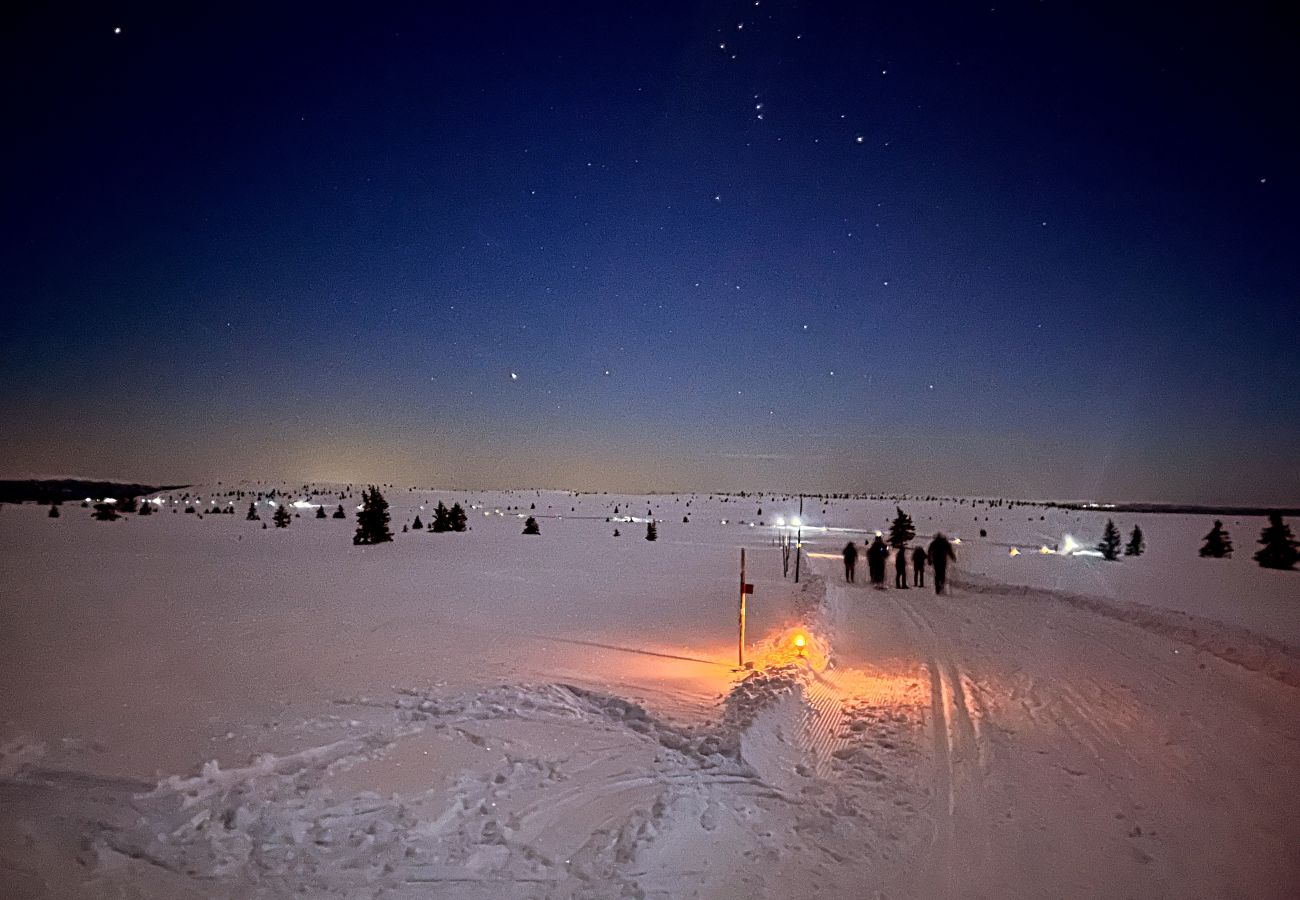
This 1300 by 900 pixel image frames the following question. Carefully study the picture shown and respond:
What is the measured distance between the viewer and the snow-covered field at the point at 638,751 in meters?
4.56

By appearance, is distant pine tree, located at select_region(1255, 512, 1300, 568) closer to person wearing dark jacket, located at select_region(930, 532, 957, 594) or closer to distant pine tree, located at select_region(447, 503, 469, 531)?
person wearing dark jacket, located at select_region(930, 532, 957, 594)

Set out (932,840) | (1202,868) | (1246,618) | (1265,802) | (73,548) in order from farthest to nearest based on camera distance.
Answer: (73,548) < (1246,618) < (1265,802) < (932,840) < (1202,868)

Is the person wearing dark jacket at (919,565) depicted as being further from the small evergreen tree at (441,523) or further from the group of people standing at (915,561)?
the small evergreen tree at (441,523)

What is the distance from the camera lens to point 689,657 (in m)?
10.8

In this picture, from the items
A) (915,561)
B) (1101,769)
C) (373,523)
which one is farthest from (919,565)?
(373,523)

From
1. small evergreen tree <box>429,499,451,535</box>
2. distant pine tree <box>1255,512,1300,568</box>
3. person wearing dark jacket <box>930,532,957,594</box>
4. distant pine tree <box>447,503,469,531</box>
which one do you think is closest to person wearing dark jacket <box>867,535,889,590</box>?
person wearing dark jacket <box>930,532,957,594</box>

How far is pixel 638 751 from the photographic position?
22.0 ft

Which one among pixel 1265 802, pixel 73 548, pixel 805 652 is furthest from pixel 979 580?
pixel 73 548

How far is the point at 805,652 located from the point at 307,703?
7098 mm

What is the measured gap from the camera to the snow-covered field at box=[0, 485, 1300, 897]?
4.56 m

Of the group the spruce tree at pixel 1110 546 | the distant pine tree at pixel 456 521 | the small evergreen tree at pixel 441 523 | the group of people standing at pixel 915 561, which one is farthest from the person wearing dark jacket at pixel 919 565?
the distant pine tree at pixel 456 521

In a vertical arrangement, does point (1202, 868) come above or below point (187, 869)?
above

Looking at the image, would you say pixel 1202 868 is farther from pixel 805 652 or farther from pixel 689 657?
pixel 689 657

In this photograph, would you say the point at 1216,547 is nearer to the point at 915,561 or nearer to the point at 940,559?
the point at 915,561
